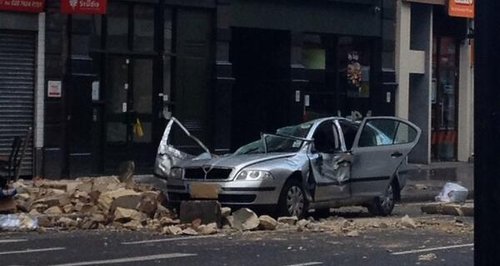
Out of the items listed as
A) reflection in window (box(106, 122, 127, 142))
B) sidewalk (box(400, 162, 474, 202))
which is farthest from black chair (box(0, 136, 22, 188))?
sidewalk (box(400, 162, 474, 202))

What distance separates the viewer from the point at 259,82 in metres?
27.1

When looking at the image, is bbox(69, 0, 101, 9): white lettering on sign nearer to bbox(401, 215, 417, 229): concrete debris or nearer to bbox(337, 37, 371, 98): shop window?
bbox(401, 215, 417, 229): concrete debris

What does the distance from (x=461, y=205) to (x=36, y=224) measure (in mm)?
7170

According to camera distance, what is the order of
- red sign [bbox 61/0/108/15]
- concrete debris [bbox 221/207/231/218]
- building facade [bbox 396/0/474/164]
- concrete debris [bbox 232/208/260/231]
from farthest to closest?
1. building facade [bbox 396/0/474/164]
2. red sign [bbox 61/0/108/15]
3. concrete debris [bbox 221/207/231/218]
4. concrete debris [bbox 232/208/260/231]

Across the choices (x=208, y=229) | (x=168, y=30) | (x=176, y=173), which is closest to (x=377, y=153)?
(x=176, y=173)

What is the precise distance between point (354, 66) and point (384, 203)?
1189cm

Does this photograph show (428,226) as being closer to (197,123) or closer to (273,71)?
(197,123)

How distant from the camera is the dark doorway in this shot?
26.6 meters

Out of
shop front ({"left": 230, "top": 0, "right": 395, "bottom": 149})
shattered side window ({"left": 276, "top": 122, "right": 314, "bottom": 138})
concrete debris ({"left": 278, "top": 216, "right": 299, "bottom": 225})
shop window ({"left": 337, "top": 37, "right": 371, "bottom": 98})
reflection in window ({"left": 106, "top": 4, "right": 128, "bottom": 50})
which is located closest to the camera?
concrete debris ({"left": 278, "top": 216, "right": 299, "bottom": 225})

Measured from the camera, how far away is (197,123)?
24.8m

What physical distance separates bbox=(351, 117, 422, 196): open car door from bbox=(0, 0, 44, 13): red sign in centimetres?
750

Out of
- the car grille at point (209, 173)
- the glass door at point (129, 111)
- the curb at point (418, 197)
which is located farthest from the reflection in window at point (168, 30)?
the car grille at point (209, 173)

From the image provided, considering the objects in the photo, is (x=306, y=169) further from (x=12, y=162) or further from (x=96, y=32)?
(x=96, y=32)

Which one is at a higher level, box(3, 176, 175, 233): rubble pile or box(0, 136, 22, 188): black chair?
box(0, 136, 22, 188): black chair
